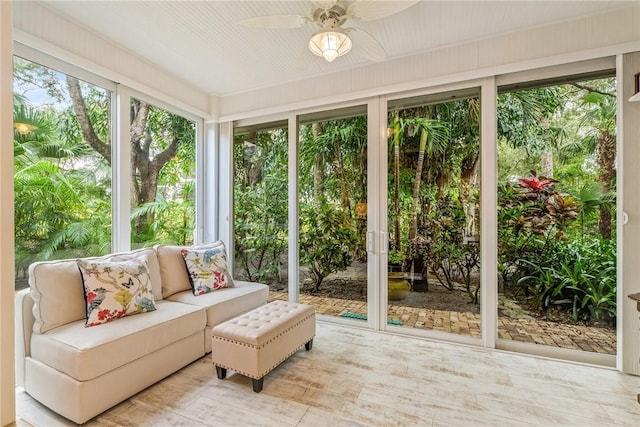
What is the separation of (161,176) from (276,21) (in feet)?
7.78

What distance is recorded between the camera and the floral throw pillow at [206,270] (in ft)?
10.1

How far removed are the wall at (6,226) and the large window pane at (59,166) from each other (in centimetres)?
131

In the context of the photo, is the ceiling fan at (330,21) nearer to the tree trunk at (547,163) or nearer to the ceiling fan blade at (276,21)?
the ceiling fan blade at (276,21)

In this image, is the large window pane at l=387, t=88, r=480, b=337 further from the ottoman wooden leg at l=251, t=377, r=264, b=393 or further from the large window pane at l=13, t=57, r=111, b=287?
the large window pane at l=13, t=57, r=111, b=287

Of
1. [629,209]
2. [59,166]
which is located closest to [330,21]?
[59,166]

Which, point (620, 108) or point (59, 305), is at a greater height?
point (620, 108)

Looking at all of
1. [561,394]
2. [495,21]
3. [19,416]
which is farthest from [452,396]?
[495,21]

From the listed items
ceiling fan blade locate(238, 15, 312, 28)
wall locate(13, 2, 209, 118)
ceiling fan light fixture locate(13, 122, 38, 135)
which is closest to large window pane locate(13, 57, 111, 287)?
ceiling fan light fixture locate(13, 122, 38, 135)

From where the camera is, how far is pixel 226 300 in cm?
291

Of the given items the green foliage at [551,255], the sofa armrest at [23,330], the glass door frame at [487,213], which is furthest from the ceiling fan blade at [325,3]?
the sofa armrest at [23,330]

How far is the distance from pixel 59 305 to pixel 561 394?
3506 millimetres

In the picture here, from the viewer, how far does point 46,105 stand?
2541mm

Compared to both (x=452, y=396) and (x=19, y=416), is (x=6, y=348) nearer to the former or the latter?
(x=19, y=416)

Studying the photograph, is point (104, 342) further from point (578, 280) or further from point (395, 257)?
point (578, 280)
